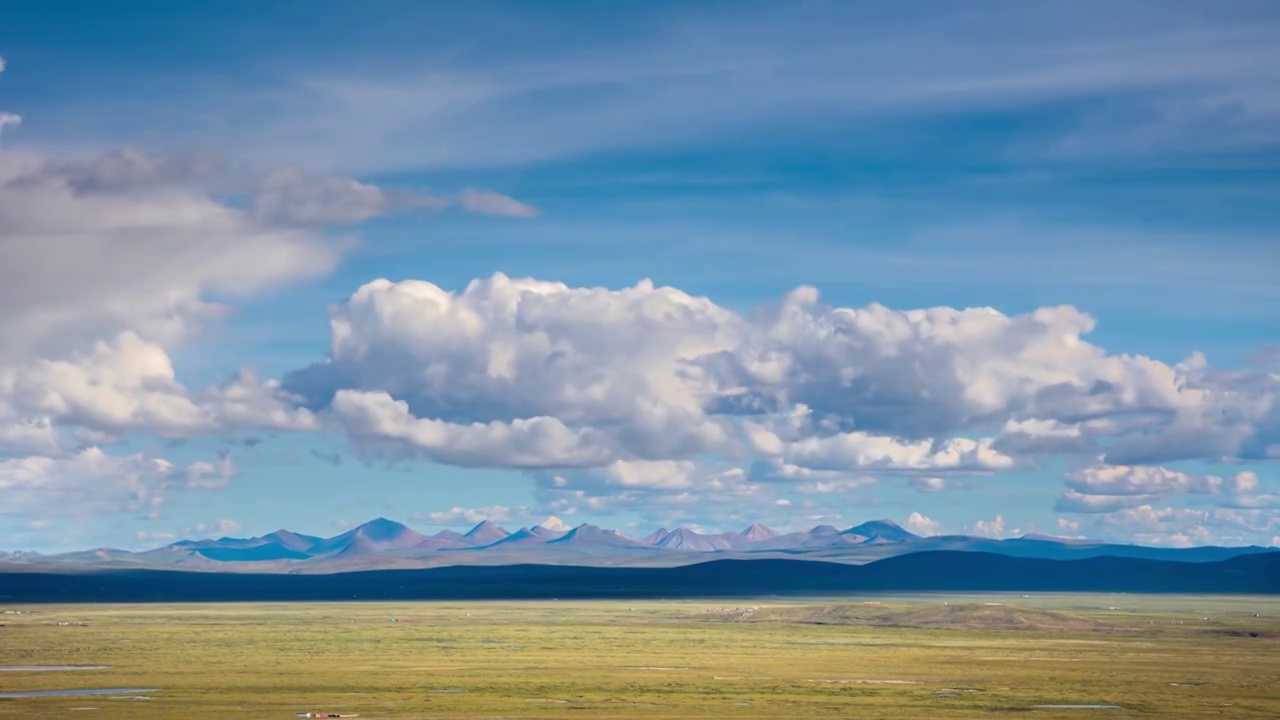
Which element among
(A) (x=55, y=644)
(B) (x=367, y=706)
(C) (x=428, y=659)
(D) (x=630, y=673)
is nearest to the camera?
(B) (x=367, y=706)

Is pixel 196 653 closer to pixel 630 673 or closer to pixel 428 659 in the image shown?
pixel 428 659

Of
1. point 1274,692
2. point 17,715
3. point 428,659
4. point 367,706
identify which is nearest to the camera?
point 17,715

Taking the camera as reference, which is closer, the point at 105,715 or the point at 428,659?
the point at 105,715

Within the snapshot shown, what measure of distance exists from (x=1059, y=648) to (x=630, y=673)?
73527 mm

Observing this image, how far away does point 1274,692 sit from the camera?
138 metres

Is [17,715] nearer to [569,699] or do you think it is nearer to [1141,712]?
[569,699]

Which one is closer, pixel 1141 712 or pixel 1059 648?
pixel 1141 712

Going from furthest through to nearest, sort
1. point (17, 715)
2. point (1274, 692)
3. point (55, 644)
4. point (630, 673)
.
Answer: point (55, 644) → point (630, 673) → point (1274, 692) → point (17, 715)

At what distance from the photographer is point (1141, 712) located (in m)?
120

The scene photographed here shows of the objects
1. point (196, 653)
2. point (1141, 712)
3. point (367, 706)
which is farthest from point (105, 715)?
point (1141, 712)

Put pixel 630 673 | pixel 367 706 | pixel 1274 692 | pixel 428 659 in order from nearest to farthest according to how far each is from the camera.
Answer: pixel 367 706, pixel 1274 692, pixel 630 673, pixel 428 659

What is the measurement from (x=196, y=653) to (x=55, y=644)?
25055 mm

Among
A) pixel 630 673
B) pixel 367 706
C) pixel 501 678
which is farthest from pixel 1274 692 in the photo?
pixel 367 706

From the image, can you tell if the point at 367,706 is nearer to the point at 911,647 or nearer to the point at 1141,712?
the point at 1141,712
